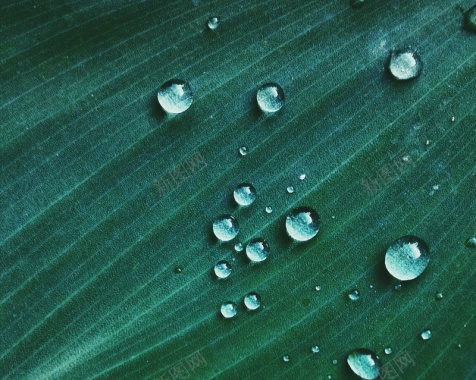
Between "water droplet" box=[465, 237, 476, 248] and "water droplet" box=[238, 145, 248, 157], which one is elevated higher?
"water droplet" box=[238, 145, 248, 157]

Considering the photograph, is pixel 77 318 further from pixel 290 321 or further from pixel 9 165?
pixel 290 321

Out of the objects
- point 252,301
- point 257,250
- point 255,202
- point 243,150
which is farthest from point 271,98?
point 252,301

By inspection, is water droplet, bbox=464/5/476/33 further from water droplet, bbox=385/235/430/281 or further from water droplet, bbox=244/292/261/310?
water droplet, bbox=244/292/261/310

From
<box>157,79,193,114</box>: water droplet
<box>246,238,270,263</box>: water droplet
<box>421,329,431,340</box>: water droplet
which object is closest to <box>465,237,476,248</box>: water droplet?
<box>421,329,431,340</box>: water droplet

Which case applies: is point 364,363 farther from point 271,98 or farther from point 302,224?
point 271,98

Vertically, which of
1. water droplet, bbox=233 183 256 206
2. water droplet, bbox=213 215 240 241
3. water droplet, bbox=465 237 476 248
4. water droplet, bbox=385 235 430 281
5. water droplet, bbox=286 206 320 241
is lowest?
water droplet, bbox=465 237 476 248

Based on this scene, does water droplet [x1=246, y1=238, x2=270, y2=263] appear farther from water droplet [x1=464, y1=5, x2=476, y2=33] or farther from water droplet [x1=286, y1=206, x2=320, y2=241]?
water droplet [x1=464, y1=5, x2=476, y2=33]

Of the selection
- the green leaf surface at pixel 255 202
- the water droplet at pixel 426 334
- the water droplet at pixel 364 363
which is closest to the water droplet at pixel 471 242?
the green leaf surface at pixel 255 202
